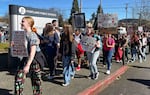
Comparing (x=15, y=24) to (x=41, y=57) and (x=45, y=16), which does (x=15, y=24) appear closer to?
(x=45, y=16)

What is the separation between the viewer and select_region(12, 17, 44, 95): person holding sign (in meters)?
6.32

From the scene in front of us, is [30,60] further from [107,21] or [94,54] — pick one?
[107,21]

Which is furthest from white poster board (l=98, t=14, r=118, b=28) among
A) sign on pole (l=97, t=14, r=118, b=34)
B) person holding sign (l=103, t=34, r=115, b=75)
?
person holding sign (l=103, t=34, r=115, b=75)

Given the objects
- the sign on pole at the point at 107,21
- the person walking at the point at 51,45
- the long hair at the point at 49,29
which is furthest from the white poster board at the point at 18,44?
the sign on pole at the point at 107,21

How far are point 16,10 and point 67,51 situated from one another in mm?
3142

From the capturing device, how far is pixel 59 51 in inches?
388

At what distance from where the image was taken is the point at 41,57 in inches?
265

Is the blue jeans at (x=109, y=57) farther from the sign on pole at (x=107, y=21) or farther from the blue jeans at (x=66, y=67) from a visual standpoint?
the sign on pole at (x=107, y=21)

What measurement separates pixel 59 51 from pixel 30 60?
3676mm

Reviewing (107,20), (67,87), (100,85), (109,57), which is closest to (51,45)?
(67,87)

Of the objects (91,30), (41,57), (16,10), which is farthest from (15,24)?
(41,57)

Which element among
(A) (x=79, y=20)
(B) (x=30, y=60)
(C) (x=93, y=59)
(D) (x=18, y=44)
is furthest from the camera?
(A) (x=79, y=20)

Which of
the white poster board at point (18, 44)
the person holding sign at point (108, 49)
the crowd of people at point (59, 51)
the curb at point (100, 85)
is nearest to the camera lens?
the crowd of people at point (59, 51)

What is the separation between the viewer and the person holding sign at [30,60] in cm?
632
